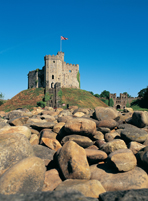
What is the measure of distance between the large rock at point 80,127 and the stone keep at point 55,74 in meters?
50.4

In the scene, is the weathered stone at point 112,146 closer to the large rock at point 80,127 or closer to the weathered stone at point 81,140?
the weathered stone at point 81,140

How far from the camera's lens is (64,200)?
8.48 feet

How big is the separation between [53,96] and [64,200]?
45671 millimetres

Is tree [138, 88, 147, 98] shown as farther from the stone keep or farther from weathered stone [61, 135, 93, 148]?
weathered stone [61, 135, 93, 148]

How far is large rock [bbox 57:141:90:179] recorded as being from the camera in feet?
14.6

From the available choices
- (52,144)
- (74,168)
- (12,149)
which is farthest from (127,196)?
(52,144)

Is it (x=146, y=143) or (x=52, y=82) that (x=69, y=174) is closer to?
(x=146, y=143)

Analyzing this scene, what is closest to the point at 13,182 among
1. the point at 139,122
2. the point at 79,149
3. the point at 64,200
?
the point at 64,200

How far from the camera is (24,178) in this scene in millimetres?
3691

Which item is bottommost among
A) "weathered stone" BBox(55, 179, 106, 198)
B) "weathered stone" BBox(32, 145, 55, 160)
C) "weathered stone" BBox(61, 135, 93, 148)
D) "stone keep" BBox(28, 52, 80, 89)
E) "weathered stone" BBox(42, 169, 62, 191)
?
"weathered stone" BBox(42, 169, 62, 191)

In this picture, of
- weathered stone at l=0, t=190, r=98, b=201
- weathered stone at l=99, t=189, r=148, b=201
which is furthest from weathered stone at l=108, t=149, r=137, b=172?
weathered stone at l=0, t=190, r=98, b=201

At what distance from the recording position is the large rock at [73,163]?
4.44 m

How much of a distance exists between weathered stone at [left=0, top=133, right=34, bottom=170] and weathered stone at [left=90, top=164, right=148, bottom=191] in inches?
89.3

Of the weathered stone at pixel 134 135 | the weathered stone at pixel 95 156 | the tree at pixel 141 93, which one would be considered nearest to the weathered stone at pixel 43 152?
the weathered stone at pixel 95 156
